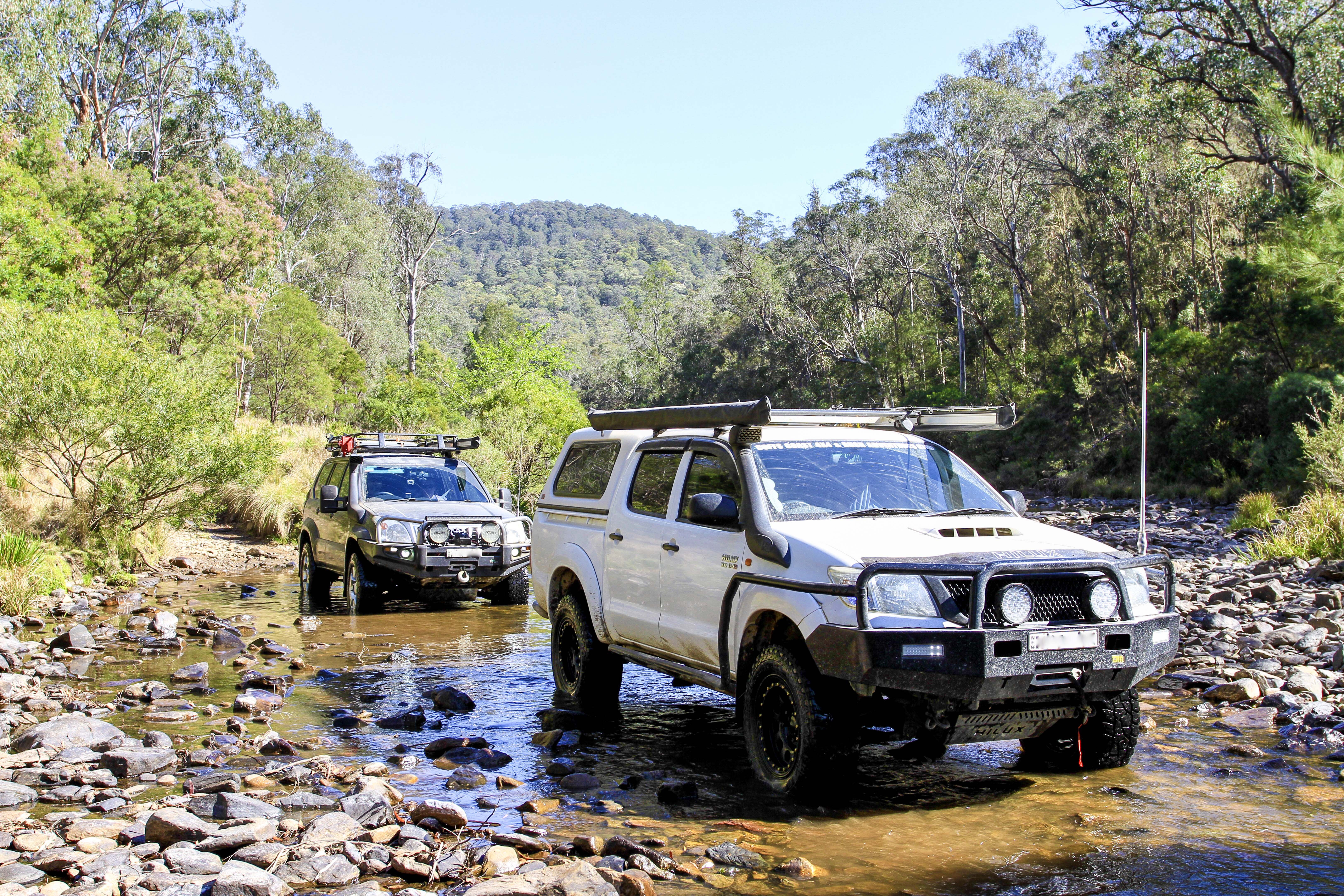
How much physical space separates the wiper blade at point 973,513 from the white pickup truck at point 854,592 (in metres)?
0.02

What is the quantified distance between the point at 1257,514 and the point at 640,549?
1646cm

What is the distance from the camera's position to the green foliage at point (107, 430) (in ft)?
48.3

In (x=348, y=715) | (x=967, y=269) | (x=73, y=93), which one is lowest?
(x=348, y=715)

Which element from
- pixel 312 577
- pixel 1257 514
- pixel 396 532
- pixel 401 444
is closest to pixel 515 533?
pixel 396 532

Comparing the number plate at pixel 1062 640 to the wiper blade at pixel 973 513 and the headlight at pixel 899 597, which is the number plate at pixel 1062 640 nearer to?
the headlight at pixel 899 597

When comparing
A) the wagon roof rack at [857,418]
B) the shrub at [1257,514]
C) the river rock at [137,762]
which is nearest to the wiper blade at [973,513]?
the wagon roof rack at [857,418]

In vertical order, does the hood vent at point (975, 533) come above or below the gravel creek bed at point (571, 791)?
above

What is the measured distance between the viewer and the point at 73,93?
44281mm

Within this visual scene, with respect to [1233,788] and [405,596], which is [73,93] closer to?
[405,596]

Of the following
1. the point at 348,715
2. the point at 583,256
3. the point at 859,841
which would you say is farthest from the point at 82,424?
the point at 583,256

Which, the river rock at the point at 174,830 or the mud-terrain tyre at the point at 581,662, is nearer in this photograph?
→ the river rock at the point at 174,830

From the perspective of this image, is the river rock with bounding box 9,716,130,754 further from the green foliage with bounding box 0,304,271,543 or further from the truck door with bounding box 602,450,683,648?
the green foliage with bounding box 0,304,271,543

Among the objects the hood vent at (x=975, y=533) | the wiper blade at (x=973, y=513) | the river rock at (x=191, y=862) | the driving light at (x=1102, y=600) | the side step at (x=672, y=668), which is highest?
the wiper blade at (x=973, y=513)

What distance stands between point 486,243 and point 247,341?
503 ft
